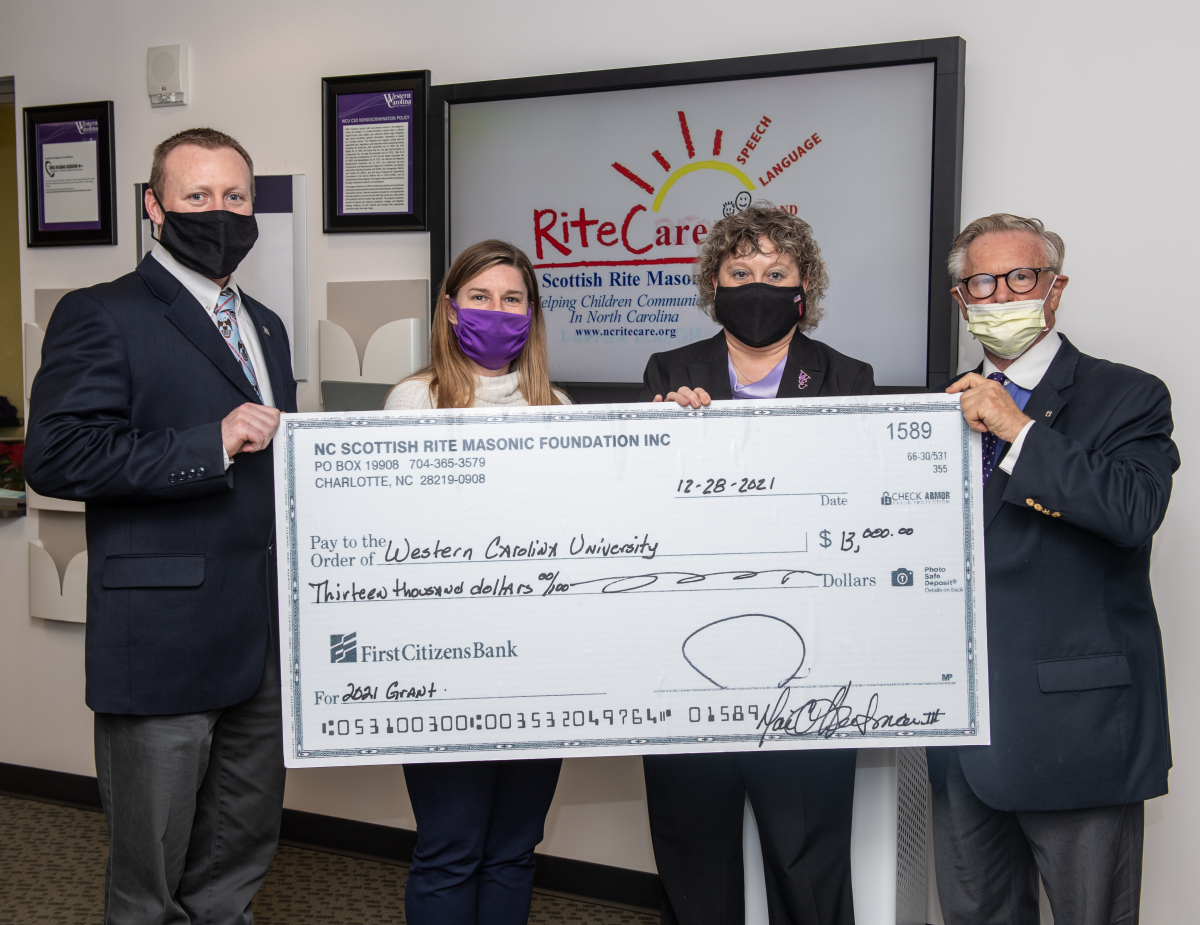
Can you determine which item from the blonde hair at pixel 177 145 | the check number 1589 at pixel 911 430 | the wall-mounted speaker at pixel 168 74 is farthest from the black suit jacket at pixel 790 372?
the wall-mounted speaker at pixel 168 74

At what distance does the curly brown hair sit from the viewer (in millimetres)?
A: 1709

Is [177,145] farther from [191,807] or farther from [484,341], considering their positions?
[191,807]

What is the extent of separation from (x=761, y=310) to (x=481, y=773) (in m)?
0.96

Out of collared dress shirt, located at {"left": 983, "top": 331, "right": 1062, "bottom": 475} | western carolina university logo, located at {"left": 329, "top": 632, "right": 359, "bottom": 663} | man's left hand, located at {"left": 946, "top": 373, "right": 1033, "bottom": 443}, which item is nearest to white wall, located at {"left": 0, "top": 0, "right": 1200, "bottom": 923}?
collared dress shirt, located at {"left": 983, "top": 331, "right": 1062, "bottom": 475}

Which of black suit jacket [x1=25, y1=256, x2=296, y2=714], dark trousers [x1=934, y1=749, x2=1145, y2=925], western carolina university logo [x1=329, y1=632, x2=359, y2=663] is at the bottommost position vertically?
dark trousers [x1=934, y1=749, x2=1145, y2=925]

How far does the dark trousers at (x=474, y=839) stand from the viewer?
5.12 ft

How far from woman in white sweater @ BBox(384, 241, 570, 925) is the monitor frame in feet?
2.16

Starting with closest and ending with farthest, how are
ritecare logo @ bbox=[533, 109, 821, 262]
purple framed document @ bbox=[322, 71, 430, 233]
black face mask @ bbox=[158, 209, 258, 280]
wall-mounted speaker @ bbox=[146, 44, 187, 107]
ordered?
1. black face mask @ bbox=[158, 209, 258, 280]
2. ritecare logo @ bbox=[533, 109, 821, 262]
3. purple framed document @ bbox=[322, 71, 430, 233]
4. wall-mounted speaker @ bbox=[146, 44, 187, 107]

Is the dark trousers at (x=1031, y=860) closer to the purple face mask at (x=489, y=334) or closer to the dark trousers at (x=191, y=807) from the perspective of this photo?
the purple face mask at (x=489, y=334)

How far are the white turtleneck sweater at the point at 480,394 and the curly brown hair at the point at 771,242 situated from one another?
409 millimetres

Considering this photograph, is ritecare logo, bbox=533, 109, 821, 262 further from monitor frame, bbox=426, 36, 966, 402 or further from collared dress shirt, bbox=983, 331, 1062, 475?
collared dress shirt, bbox=983, 331, 1062, 475

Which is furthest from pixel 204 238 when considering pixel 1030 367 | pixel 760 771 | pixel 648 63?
pixel 1030 367

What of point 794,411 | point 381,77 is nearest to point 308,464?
point 794,411

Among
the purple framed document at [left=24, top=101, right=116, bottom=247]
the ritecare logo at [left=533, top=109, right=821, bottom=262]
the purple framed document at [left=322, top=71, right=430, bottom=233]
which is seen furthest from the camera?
the purple framed document at [left=24, top=101, right=116, bottom=247]
